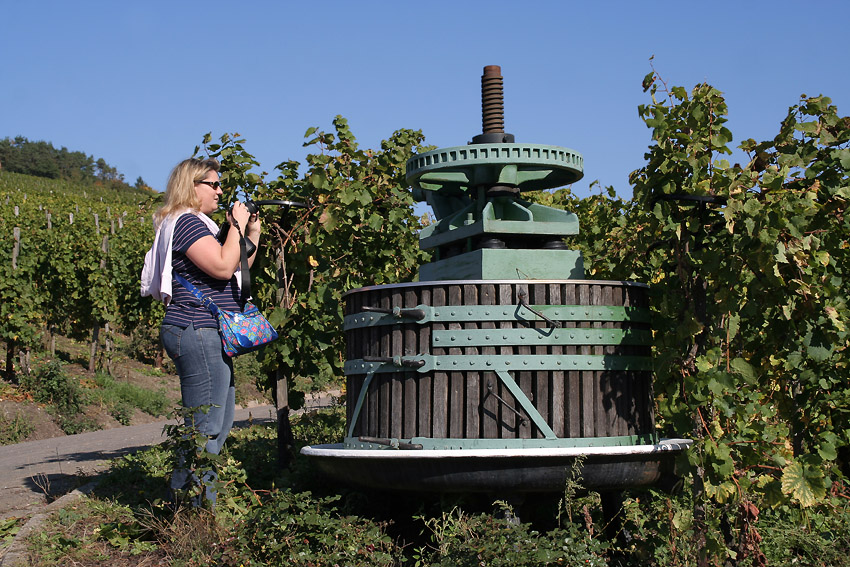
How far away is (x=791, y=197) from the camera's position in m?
3.80

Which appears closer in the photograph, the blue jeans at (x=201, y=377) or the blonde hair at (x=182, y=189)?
the blue jeans at (x=201, y=377)

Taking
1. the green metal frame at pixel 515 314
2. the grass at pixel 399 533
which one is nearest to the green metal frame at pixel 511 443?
the grass at pixel 399 533

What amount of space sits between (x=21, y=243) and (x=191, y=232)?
16.0 meters

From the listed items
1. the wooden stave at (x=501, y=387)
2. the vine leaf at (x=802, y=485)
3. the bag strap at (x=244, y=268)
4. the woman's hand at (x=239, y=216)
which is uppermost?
the woman's hand at (x=239, y=216)

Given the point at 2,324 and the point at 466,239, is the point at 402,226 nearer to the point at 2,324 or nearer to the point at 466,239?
the point at 466,239

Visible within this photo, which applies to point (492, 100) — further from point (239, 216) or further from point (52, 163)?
point (52, 163)

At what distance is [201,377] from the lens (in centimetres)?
436

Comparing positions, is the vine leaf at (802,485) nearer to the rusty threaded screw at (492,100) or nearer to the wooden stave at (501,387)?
the wooden stave at (501,387)

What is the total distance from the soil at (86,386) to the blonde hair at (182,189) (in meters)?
5.83

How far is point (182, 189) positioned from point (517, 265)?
185 centimetres

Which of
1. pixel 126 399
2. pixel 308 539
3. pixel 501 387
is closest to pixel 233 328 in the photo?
pixel 308 539

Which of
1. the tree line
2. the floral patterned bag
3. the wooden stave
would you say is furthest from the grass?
the tree line

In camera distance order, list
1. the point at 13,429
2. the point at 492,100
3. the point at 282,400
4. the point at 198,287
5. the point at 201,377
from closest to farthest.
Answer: the point at 201,377 < the point at 198,287 < the point at 492,100 < the point at 282,400 < the point at 13,429

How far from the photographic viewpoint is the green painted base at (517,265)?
14.8ft
